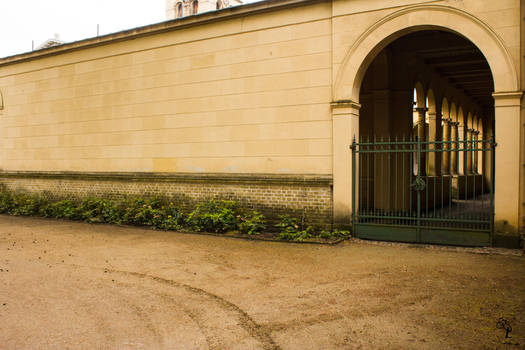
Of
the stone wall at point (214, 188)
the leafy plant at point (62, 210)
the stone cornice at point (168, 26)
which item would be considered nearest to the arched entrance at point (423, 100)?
the stone wall at point (214, 188)

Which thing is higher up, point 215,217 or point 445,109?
point 445,109

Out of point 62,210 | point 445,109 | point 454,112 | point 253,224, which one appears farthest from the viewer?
point 454,112

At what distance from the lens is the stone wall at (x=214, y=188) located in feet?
30.2

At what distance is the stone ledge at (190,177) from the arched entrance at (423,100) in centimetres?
63

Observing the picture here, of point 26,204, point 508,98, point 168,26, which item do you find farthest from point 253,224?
point 26,204

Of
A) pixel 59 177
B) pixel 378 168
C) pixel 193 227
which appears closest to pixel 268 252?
pixel 193 227

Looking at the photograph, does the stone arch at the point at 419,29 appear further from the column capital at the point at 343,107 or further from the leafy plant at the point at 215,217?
the leafy plant at the point at 215,217

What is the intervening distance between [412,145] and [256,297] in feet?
31.1

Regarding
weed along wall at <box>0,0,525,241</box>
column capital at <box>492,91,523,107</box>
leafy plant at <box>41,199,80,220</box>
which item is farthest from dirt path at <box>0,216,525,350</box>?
leafy plant at <box>41,199,80,220</box>

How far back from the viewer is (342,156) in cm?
890

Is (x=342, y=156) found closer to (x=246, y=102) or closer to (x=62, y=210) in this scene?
(x=246, y=102)

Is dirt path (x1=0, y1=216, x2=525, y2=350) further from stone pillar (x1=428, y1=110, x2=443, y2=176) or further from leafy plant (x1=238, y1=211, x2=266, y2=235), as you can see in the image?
stone pillar (x1=428, y1=110, x2=443, y2=176)

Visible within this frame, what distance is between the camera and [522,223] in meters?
7.39

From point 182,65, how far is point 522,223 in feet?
26.4
